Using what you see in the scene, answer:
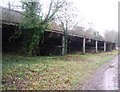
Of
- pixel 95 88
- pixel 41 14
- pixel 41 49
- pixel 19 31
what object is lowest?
pixel 95 88

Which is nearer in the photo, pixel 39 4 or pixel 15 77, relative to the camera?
pixel 15 77

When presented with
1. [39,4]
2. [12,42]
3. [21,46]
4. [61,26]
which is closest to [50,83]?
[39,4]

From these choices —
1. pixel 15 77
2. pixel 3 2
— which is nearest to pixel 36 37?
pixel 3 2

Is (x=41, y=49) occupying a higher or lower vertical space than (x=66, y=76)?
higher

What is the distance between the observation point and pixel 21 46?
58.7 feet

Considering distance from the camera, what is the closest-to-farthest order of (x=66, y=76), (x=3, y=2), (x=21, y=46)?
(x=66, y=76) → (x=3, y=2) → (x=21, y=46)

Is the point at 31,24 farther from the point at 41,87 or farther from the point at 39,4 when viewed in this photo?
the point at 41,87

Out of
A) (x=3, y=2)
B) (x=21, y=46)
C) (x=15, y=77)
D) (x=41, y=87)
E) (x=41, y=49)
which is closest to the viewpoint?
(x=41, y=87)

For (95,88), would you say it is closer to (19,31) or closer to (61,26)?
(19,31)

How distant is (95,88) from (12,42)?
38.3 feet

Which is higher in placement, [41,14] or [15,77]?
[41,14]

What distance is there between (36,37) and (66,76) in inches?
257

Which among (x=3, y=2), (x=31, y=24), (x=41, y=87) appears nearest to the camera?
(x=41, y=87)

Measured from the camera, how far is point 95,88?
344 inches
